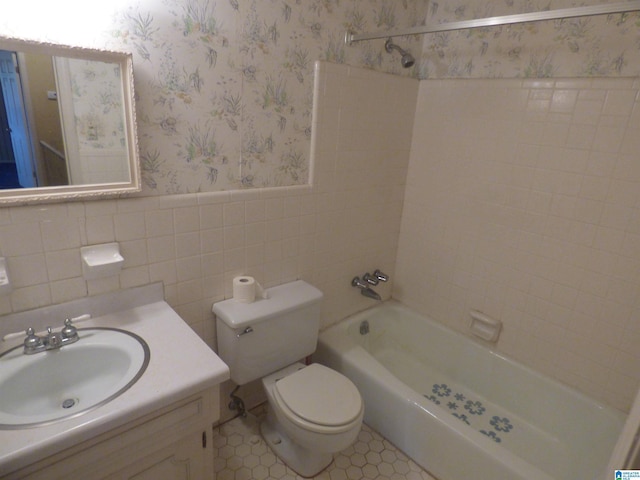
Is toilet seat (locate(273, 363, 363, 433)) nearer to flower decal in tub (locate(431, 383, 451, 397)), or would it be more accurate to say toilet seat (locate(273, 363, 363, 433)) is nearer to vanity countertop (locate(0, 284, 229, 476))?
vanity countertop (locate(0, 284, 229, 476))

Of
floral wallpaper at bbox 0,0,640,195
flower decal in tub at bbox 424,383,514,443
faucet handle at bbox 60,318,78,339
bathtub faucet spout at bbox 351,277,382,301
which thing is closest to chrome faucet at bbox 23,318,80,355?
faucet handle at bbox 60,318,78,339

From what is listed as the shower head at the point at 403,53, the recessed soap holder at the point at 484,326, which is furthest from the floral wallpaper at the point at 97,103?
the recessed soap holder at the point at 484,326

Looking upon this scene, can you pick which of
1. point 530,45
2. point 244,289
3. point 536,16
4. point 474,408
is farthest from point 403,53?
point 474,408

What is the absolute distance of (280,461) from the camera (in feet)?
5.66

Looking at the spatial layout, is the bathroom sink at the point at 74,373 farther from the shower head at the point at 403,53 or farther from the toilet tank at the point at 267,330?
the shower head at the point at 403,53

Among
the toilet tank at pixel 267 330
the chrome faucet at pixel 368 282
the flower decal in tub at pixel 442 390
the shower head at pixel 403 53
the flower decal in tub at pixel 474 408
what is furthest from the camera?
the chrome faucet at pixel 368 282

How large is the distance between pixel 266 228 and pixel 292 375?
0.67m

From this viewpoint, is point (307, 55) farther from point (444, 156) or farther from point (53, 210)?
point (53, 210)

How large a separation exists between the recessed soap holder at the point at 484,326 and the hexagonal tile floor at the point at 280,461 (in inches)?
30.3

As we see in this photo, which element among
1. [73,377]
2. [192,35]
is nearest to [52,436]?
[73,377]

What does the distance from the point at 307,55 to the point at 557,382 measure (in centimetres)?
195

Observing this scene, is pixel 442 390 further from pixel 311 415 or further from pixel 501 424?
pixel 311 415

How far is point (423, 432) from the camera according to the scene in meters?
1.69

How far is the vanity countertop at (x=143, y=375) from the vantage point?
828 millimetres
